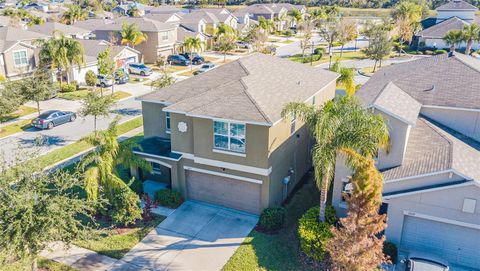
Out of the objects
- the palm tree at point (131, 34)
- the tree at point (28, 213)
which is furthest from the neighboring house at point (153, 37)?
the tree at point (28, 213)

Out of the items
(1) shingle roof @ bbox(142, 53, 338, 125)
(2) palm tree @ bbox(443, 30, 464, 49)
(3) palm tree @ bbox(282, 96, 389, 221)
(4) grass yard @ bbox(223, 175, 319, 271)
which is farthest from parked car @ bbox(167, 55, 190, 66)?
(3) palm tree @ bbox(282, 96, 389, 221)

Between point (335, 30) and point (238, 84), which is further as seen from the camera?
point (335, 30)

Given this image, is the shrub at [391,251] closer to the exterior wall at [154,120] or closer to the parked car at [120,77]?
the exterior wall at [154,120]

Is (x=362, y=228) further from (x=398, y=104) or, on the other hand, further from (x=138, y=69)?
(x=138, y=69)

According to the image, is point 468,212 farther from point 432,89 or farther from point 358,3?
point 358,3

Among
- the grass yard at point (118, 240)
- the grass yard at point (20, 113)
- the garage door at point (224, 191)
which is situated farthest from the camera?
the grass yard at point (20, 113)

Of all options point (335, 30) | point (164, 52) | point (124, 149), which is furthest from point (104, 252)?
point (335, 30)
